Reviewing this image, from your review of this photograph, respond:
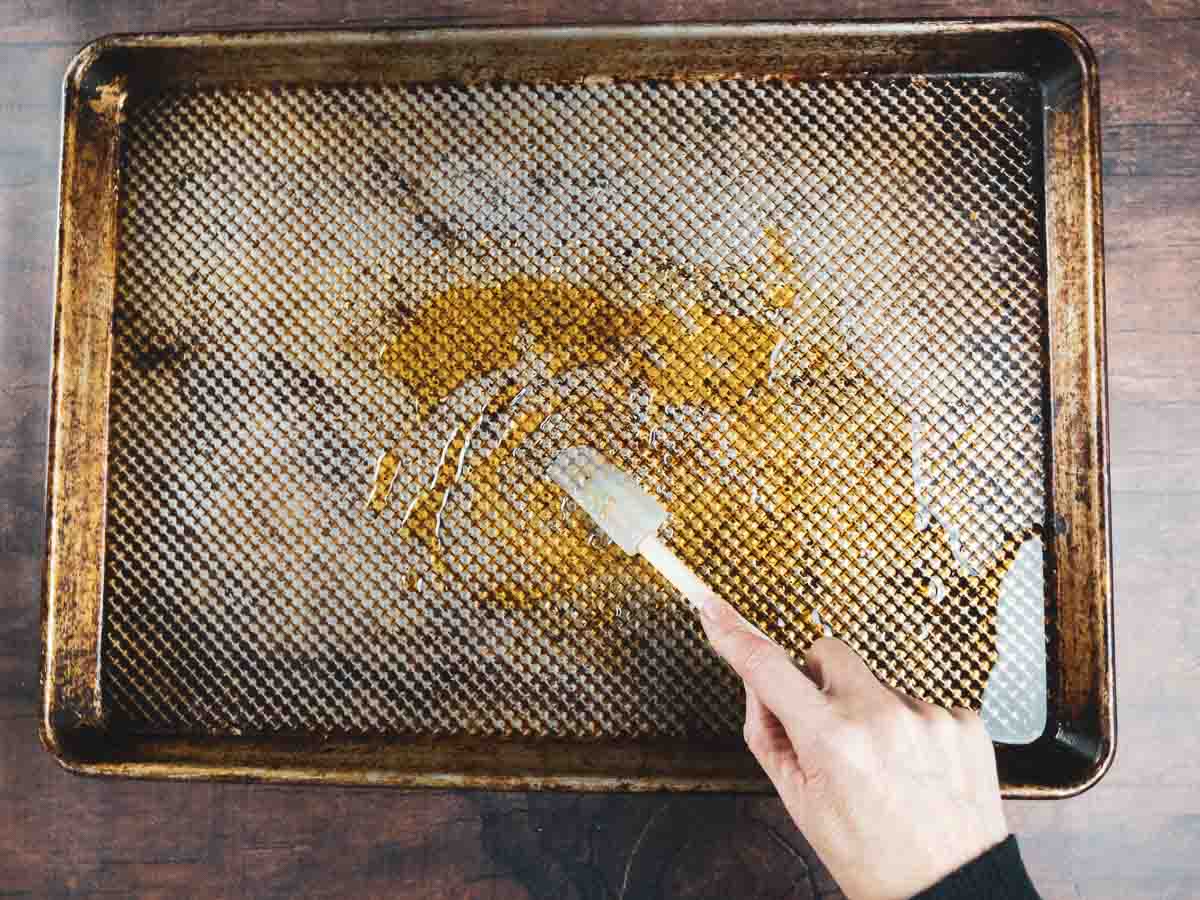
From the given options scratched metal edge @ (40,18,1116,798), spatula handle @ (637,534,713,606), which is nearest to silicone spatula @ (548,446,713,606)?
spatula handle @ (637,534,713,606)

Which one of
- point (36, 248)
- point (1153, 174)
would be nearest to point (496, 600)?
point (36, 248)

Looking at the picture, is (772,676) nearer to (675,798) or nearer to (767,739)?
(767,739)

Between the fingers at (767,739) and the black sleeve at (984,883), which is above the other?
the fingers at (767,739)

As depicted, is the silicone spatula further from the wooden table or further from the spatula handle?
the wooden table

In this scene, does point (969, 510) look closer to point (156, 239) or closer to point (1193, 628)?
point (1193, 628)

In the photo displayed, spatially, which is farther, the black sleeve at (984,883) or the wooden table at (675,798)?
the wooden table at (675,798)

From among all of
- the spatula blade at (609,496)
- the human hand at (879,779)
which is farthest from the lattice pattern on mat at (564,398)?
the human hand at (879,779)

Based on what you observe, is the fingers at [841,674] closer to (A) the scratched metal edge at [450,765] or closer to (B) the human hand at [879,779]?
(B) the human hand at [879,779]
